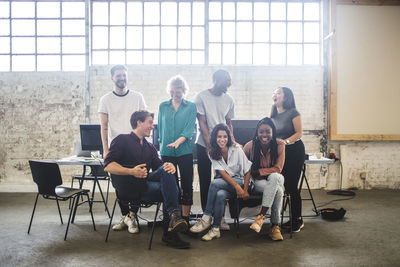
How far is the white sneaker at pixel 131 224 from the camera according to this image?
A: 12.1 ft

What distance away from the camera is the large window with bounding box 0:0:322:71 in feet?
22.3

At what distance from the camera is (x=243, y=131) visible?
13.7 ft

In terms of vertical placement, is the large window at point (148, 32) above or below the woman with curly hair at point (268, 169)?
above

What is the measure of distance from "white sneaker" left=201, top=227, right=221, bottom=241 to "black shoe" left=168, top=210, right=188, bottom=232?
40 cm

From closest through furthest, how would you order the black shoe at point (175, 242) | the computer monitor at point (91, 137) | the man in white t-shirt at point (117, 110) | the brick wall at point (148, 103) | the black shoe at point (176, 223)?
1. the black shoe at point (176, 223)
2. the black shoe at point (175, 242)
3. the man in white t-shirt at point (117, 110)
4. the computer monitor at point (91, 137)
5. the brick wall at point (148, 103)

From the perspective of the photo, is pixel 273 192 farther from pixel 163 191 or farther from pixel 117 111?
pixel 117 111

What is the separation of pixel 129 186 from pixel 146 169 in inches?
7.9

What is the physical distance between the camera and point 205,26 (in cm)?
684

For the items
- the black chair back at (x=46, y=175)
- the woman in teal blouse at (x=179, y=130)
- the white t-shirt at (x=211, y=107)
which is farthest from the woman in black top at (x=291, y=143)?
the black chair back at (x=46, y=175)

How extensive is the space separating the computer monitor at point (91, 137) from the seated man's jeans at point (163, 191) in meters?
1.04

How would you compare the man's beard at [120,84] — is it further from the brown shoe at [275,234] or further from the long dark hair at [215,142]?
the brown shoe at [275,234]

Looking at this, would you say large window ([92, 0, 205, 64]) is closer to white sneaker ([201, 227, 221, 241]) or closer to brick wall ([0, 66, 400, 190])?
brick wall ([0, 66, 400, 190])

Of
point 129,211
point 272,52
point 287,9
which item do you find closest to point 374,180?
point 272,52

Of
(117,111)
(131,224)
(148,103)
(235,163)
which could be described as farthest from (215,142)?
(148,103)
